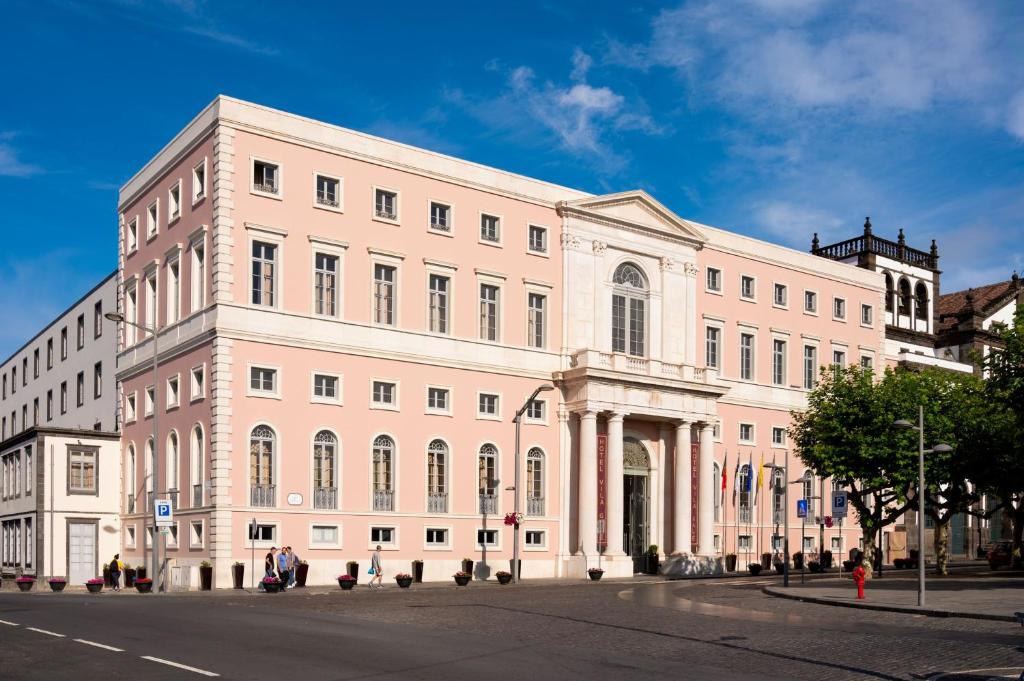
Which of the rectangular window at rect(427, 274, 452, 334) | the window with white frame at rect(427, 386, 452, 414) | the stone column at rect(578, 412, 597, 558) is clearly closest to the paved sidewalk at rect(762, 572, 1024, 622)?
the stone column at rect(578, 412, 597, 558)

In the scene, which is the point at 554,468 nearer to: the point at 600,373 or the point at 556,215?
the point at 600,373

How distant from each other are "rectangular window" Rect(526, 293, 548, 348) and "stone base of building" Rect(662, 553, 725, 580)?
1287cm

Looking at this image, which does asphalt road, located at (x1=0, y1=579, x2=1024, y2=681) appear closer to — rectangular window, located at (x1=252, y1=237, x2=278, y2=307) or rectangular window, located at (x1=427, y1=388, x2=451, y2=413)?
rectangular window, located at (x1=252, y1=237, x2=278, y2=307)

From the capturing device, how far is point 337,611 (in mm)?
31484

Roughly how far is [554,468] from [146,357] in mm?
20074

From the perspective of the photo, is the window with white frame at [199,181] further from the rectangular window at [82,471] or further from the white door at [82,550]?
the white door at [82,550]

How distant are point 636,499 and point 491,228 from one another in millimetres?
16118

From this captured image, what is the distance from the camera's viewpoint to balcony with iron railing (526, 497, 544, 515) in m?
57.3

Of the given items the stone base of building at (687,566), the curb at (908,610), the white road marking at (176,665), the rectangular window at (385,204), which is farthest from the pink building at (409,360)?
the white road marking at (176,665)

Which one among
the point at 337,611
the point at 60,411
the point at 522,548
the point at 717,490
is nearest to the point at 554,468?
the point at 522,548

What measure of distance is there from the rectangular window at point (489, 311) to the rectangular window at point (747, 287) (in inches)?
720

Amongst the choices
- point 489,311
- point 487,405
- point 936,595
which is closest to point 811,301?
point 489,311

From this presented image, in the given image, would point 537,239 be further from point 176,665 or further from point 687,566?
point 176,665

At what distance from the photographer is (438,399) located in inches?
2168
